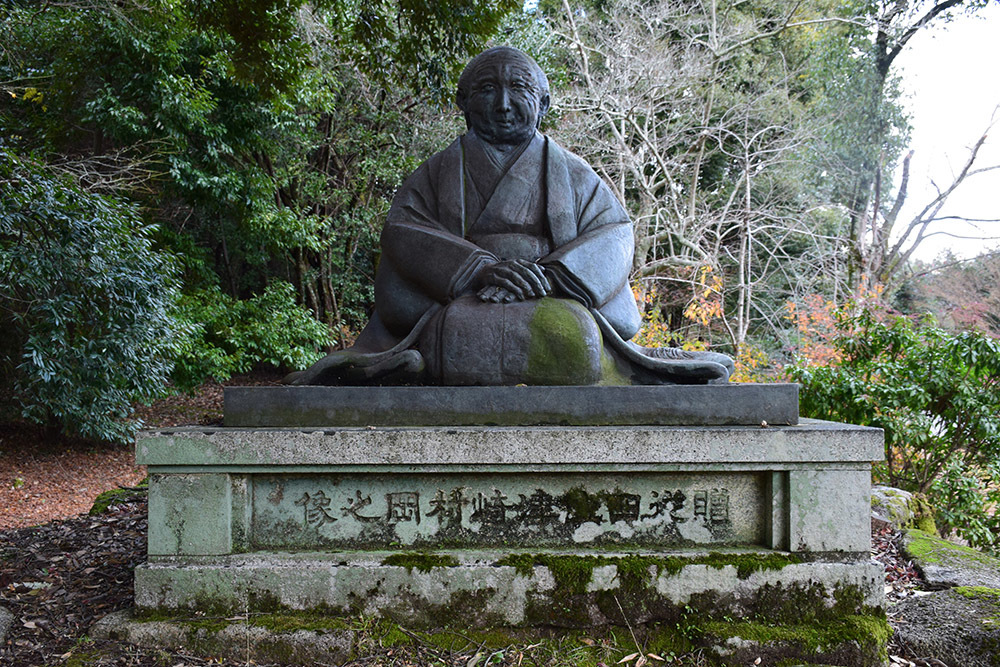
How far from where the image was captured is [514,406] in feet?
8.95

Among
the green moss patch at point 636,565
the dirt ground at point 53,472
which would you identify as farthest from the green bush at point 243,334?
the green moss patch at point 636,565

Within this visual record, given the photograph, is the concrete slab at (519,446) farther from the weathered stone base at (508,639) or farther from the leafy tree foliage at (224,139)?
the leafy tree foliage at (224,139)

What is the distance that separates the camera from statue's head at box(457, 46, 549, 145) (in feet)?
10.8

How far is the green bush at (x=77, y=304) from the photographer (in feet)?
21.0

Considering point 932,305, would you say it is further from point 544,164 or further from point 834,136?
point 544,164

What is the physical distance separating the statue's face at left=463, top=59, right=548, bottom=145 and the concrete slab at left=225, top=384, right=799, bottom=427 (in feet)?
4.43

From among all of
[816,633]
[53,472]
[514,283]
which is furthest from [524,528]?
[53,472]

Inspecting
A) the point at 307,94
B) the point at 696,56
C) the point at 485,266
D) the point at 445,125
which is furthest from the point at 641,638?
the point at 696,56

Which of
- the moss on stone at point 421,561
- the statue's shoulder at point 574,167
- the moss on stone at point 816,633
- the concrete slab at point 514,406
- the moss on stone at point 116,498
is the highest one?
the statue's shoulder at point 574,167

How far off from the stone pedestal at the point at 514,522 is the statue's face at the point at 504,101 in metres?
1.52

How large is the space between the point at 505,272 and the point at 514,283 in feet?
0.21

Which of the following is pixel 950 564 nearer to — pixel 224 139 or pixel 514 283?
pixel 514 283

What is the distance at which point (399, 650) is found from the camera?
249 cm

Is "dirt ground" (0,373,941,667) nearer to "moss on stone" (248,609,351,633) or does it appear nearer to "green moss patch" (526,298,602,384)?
"moss on stone" (248,609,351,633)
